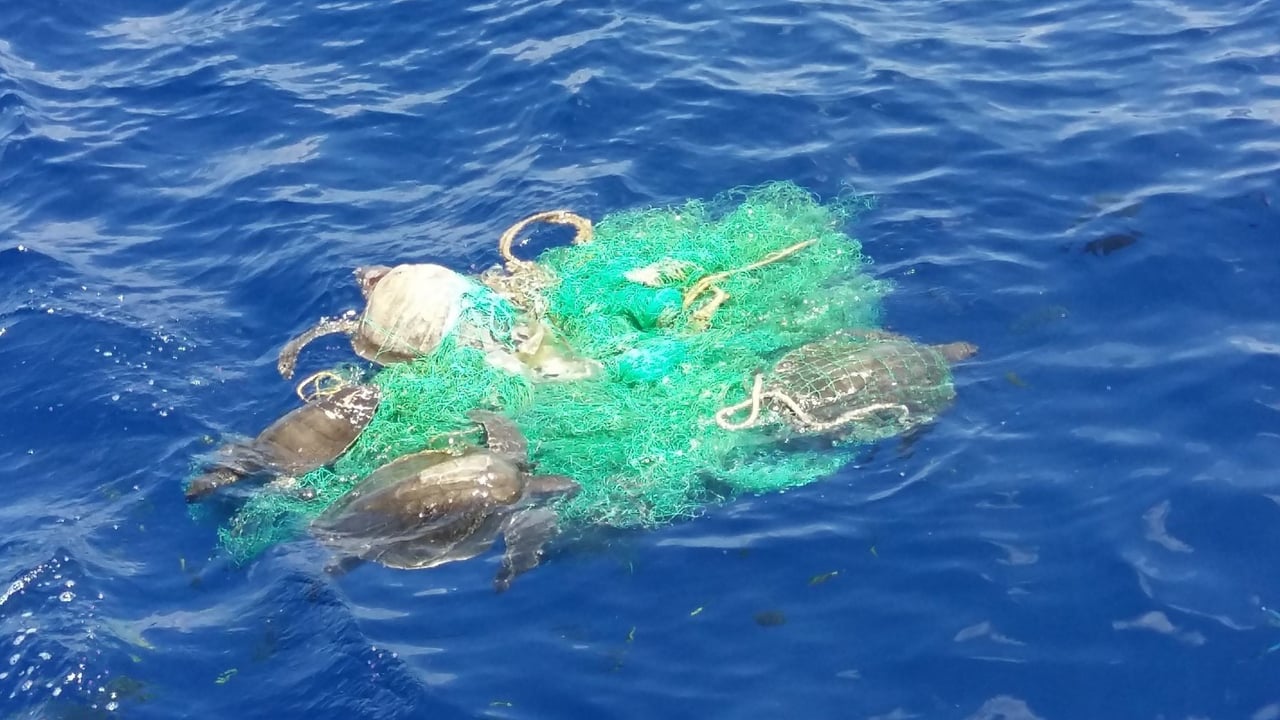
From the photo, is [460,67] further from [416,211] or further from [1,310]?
[1,310]

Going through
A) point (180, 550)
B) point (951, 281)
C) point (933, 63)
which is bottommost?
point (180, 550)

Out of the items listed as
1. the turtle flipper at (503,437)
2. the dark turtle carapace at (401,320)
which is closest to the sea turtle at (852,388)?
the turtle flipper at (503,437)

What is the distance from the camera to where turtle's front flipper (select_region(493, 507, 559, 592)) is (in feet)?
20.2

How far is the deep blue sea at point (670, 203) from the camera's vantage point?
5.69 meters

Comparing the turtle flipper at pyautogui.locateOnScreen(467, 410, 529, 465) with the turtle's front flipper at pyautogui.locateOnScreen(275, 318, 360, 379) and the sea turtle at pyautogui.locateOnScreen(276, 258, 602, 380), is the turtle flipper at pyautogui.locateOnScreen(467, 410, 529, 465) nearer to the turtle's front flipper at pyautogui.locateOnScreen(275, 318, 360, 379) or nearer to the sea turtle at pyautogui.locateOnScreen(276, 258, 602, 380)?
the sea turtle at pyautogui.locateOnScreen(276, 258, 602, 380)

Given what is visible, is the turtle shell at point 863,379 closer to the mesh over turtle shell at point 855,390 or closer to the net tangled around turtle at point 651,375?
the mesh over turtle shell at point 855,390

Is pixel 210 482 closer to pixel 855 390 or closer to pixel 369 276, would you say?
pixel 369 276

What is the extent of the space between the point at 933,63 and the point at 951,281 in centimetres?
361

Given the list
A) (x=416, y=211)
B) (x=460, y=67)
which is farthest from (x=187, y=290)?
(x=460, y=67)

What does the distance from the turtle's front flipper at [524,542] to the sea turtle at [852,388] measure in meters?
1.27

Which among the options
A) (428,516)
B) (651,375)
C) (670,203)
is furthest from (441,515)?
(670,203)

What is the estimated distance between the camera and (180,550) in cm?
670

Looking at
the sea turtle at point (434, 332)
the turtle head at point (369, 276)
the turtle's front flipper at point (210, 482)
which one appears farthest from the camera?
the turtle head at point (369, 276)

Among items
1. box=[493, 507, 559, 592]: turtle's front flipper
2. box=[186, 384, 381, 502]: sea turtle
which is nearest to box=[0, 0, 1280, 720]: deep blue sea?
box=[493, 507, 559, 592]: turtle's front flipper
